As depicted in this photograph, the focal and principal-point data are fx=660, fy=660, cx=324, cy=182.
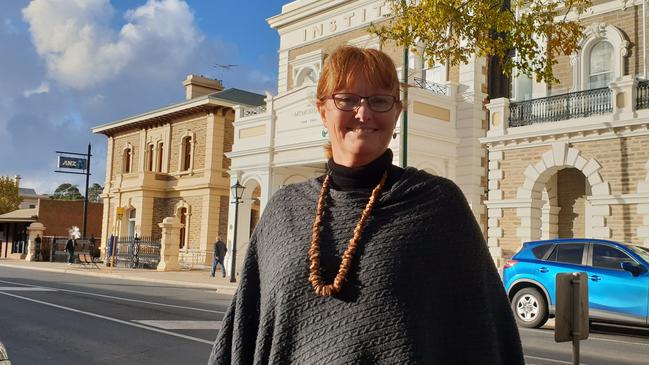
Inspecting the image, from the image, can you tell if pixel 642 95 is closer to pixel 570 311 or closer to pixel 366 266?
pixel 570 311

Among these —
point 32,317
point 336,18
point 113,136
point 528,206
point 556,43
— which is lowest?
point 32,317

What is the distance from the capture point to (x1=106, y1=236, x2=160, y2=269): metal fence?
109 ft

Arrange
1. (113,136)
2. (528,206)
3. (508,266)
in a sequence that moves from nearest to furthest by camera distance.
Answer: (508,266), (528,206), (113,136)

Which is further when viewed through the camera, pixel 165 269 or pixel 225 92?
pixel 225 92

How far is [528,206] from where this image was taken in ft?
65.4

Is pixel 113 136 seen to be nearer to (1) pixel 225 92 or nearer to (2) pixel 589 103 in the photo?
(1) pixel 225 92

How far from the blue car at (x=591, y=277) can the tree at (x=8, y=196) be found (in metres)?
65.2

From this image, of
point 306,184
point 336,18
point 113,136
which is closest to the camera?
point 306,184

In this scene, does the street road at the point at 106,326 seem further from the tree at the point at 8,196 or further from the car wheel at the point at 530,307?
the tree at the point at 8,196

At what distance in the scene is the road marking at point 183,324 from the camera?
432 inches

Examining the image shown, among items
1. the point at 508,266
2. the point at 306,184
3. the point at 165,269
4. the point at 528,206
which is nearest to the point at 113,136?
the point at 165,269

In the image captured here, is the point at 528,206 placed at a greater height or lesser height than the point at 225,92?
lesser

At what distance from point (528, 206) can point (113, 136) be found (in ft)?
106

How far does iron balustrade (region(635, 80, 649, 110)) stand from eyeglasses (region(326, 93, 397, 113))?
58.2 feet
